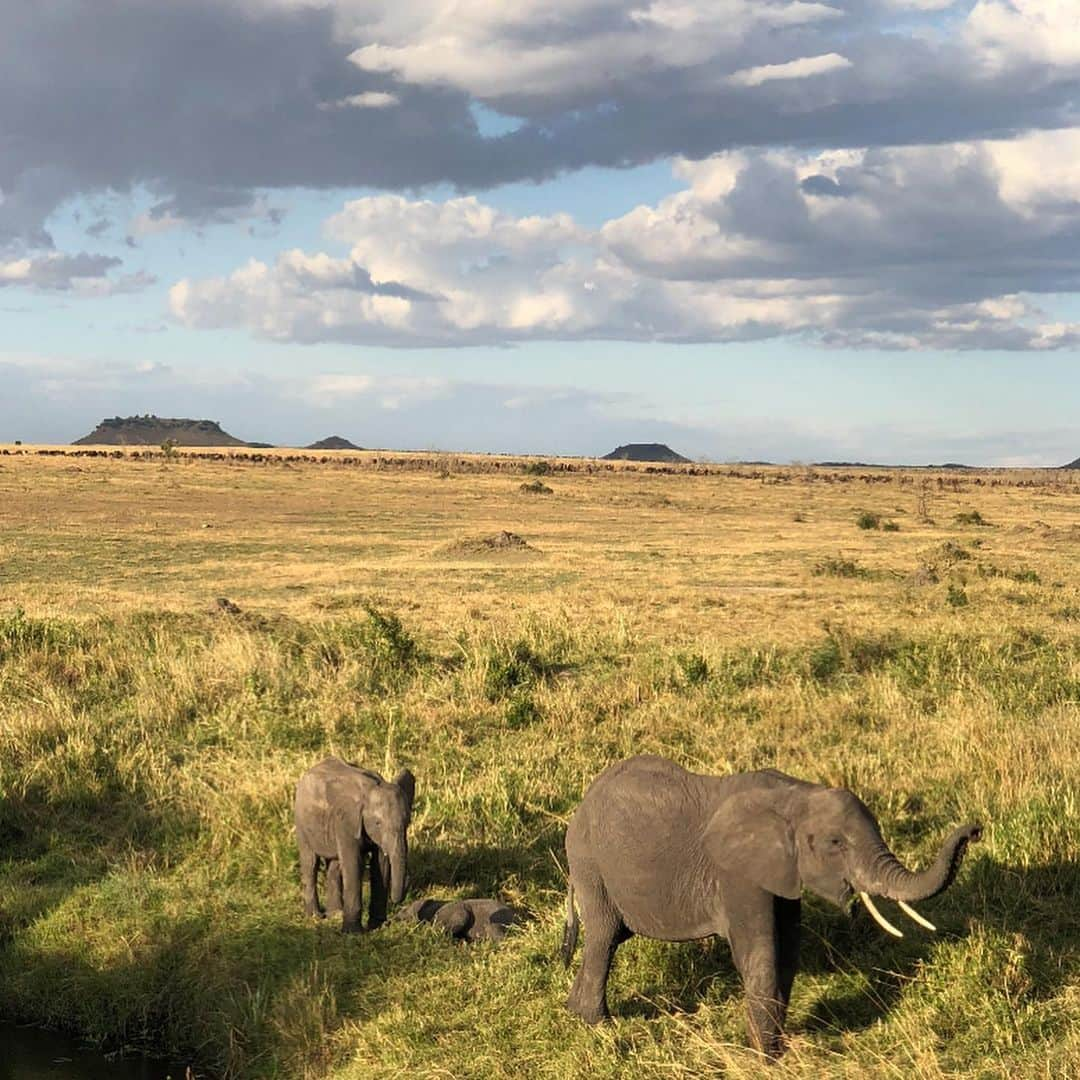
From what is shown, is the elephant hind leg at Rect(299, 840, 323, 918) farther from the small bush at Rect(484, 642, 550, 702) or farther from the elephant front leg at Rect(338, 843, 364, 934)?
the small bush at Rect(484, 642, 550, 702)

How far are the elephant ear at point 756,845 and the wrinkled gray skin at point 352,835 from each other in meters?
2.55

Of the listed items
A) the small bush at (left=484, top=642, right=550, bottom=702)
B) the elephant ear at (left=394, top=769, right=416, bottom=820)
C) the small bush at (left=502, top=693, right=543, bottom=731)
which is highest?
the elephant ear at (left=394, top=769, right=416, bottom=820)

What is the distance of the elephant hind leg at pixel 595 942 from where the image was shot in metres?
6.68

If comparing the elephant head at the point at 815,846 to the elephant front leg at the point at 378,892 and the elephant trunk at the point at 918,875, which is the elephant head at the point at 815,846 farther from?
the elephant front leg at the point at 378,892

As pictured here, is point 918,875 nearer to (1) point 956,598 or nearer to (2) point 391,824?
(2) point 391,824

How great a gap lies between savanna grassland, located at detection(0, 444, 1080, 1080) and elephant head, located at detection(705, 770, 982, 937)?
93 centimetres

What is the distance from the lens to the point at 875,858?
5.48 metres

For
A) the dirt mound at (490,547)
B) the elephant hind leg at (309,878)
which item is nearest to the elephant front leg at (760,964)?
the elephant hind leg at (309,878)

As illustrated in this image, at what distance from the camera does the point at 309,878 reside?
28.8ft

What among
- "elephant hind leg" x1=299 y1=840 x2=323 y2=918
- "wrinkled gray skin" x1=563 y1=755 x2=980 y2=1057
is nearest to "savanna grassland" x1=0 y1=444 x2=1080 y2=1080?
"elephant hind leg" x1=299 y1=840 x2=323 y2=918

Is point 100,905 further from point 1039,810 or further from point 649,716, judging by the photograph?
point 1039,810

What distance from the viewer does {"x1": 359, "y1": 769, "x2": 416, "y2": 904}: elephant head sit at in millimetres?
7844

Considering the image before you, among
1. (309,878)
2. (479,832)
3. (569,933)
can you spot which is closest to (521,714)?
(479,832)

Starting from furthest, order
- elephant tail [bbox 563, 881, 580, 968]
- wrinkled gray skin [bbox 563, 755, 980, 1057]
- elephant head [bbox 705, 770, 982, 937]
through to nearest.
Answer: elephant tail [bbox 563, 881, 580, 968] < wrinkled gray skin [bbox 563, 755, 980, 1057] < elephant head [bbox 705, 770, 982, 937]
